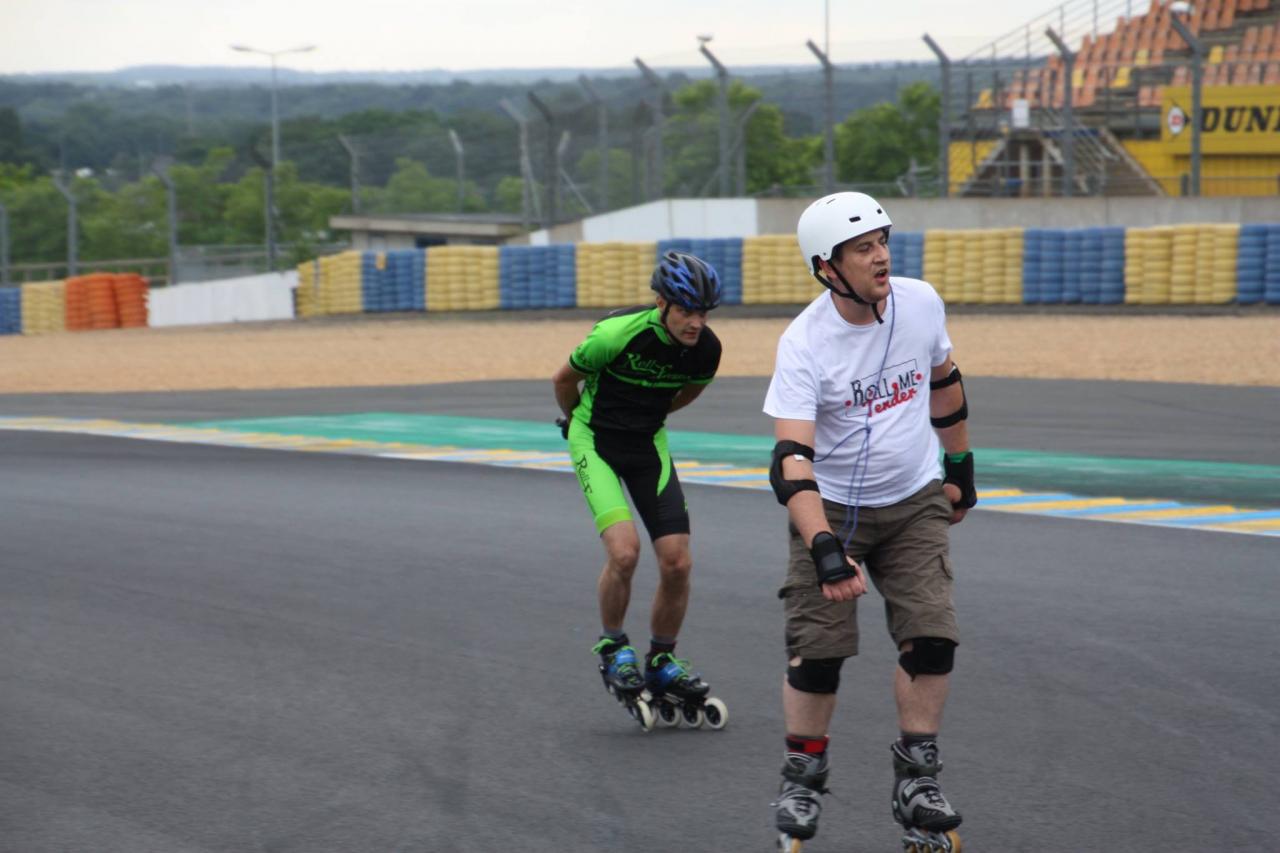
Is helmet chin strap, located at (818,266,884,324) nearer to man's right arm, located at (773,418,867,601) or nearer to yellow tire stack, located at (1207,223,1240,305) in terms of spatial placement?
man's right arm, located at (773,418,867,601)

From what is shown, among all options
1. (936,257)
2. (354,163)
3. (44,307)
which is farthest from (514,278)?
(44,307)

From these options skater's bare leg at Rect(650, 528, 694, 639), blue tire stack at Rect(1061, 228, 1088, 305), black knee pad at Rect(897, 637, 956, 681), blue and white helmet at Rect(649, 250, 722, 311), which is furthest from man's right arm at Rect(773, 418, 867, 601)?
blue tire stack at Rect(1061, 228, 1088, 305)

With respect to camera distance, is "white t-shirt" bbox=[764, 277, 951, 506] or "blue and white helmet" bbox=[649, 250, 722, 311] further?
"blue and white helmet" bbox=[649, 250, 722, 311]

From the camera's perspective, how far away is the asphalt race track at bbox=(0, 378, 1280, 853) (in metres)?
4.91

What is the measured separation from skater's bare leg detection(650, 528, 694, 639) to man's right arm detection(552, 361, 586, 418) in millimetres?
657

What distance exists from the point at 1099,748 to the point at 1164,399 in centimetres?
1157

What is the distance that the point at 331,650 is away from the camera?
7.23 meters

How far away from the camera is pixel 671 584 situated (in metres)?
6.07

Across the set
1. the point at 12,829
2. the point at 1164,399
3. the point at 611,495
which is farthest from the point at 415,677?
the point at 1164,399

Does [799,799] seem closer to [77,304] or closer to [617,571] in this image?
[617,571]

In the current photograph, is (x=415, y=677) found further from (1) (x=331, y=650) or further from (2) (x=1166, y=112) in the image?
(2) (x=1166, y=112)

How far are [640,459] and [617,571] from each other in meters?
0.44

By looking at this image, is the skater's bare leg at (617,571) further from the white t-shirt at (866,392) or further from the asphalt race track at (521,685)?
the white t-shirt at (866,392)

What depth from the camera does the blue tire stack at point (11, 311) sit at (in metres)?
40.8
